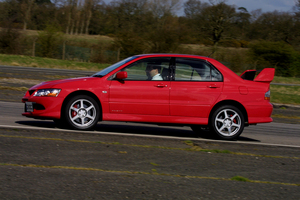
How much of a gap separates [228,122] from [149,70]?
1898 millimetres

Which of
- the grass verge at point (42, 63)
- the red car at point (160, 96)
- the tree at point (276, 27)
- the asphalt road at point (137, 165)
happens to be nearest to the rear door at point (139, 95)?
the red car at point (160, 96)

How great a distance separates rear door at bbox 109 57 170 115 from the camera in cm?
710

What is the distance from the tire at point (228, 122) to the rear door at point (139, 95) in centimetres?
103

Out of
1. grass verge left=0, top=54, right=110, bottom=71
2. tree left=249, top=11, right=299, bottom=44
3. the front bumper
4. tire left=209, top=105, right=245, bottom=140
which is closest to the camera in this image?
the front bumper

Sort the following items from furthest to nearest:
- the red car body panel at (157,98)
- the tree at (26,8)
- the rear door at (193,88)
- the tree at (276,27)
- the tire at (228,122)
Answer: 1. the tree at (26,8)
2. the tree at (276,27)
3. the tire at (228,122)
4. the rear door at (193,88)
5. the red car body panel at (157,98)

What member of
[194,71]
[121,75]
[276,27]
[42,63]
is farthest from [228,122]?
[276,27]

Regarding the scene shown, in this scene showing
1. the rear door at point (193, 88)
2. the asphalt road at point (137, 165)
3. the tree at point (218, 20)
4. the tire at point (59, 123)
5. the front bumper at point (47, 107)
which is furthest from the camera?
the tree at point (218, 20)

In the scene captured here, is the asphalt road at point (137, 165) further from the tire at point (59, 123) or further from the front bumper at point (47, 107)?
the front bumper at point (47, 107)

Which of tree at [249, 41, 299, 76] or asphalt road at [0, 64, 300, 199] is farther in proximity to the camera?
tree at [249, 41, 299, 76]

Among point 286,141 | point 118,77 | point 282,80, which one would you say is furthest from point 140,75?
point 282,80

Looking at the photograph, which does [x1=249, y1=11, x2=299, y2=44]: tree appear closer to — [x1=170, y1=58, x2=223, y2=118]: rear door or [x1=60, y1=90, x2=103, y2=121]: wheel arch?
[x1=170, y1=58, x2=223, y2=118]: rear door

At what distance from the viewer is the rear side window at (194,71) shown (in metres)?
7.39

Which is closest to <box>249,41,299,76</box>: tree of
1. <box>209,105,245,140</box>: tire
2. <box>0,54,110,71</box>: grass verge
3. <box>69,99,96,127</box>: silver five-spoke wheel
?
<box>0,54,110,71</box>: grass verge

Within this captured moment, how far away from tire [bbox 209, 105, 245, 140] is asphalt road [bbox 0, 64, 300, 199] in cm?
21
